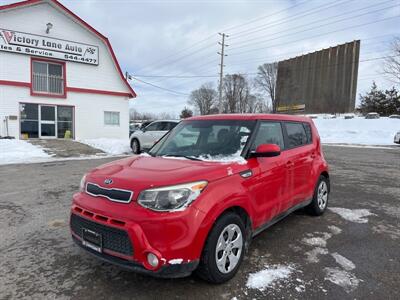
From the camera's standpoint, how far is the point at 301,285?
3.35 metres

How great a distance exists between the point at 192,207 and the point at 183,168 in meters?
0.53

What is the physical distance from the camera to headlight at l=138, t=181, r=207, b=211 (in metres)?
2.99

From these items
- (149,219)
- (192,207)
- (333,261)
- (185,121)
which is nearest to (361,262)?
(333,261)

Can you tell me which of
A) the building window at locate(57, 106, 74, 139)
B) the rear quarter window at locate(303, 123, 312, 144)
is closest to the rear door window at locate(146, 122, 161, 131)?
the building window at locate(57, 106, 74, 139)

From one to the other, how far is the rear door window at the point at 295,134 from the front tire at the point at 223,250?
1881mm

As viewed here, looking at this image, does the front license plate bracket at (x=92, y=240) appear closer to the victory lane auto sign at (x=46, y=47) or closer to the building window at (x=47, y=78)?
the victory lane auto sign at (x=46, y=47)

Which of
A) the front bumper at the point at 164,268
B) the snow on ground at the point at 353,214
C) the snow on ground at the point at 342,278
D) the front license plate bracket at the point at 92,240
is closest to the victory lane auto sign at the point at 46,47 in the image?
the front license plate bracket at the point at 92,240

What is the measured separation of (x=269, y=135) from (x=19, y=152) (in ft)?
44.8

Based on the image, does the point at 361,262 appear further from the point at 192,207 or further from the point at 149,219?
the point at 149,219

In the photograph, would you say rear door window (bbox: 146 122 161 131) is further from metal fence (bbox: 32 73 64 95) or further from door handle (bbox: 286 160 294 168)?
door handle (bbox: 286 160 294 168)

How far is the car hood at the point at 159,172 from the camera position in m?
3.12

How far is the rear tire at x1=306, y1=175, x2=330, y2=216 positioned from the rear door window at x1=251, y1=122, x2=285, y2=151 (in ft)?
4.73

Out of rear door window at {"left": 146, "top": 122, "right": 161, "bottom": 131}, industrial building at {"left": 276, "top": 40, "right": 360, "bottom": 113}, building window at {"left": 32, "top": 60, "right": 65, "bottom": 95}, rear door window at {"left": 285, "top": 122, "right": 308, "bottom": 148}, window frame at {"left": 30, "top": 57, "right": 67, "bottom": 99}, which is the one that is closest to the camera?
rear door window at {"left": 285, "top": 122, "right": 308, "bottom": 148}

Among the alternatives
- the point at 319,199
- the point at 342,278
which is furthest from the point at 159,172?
the point at 319,199
